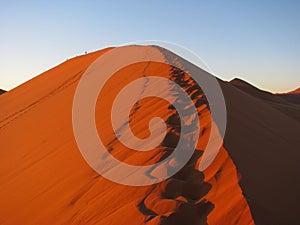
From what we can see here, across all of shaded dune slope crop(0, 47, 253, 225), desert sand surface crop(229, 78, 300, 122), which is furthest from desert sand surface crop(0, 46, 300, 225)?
desert sand surface crop(229, 78, 300, 122)

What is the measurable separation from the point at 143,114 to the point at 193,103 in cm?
81

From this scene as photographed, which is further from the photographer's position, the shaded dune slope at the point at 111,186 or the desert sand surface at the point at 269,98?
the desert sand surface at the point at 269,98

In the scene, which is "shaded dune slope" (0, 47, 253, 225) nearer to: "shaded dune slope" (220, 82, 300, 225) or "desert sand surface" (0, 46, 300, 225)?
"desert sand surface" (0, 46, 300, 225)

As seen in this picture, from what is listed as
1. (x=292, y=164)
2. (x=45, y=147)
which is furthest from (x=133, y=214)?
(x=45, y=147)

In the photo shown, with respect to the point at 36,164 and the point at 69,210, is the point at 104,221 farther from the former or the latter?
the point at 36,164

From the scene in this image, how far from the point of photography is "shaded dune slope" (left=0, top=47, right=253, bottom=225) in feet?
8.60

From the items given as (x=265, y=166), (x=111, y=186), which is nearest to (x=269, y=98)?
(x=265, y=166)

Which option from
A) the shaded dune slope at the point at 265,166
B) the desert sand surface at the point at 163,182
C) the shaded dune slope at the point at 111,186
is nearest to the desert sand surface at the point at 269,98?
the shaded dune slope at the point at 265,166

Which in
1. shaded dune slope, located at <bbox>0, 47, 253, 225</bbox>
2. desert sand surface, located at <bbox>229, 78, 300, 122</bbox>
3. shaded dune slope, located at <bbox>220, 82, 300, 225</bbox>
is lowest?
desert sand surface, located at <bbox>229, 78, 300, 122</bbox>

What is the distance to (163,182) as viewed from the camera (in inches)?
120

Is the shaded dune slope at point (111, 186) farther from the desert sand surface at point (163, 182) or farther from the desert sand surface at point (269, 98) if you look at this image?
the desert sand surface at point (269, 98)

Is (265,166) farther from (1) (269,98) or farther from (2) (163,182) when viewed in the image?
(1) (269,98)

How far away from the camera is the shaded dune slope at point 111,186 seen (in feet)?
8.60

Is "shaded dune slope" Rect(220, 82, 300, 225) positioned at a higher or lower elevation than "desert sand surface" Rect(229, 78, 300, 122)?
higher
